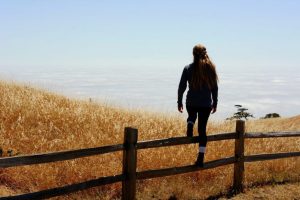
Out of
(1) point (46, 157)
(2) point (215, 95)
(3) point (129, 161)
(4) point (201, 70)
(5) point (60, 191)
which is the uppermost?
(4) point (201, 70)

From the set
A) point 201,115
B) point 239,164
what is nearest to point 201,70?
point 201,115

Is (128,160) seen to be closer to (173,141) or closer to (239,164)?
(173,141)

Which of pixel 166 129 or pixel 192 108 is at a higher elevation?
pixel 192 108

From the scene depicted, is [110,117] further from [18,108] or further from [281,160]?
[281,160]

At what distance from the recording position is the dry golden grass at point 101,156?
821 centimetres

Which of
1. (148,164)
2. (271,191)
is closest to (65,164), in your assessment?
(148,164)

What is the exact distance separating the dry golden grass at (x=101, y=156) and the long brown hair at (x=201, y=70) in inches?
77.4

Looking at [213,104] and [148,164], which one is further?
[148,164]

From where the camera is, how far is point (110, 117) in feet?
41.2

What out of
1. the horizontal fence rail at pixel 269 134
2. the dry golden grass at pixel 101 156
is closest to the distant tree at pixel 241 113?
the dry golden grass at pixel 101 156

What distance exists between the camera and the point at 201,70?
7527 millimetres

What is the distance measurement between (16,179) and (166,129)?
17.0 feet

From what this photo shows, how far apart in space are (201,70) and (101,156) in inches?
122

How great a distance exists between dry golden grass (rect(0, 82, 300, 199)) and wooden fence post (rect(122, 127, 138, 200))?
0.80 metres
